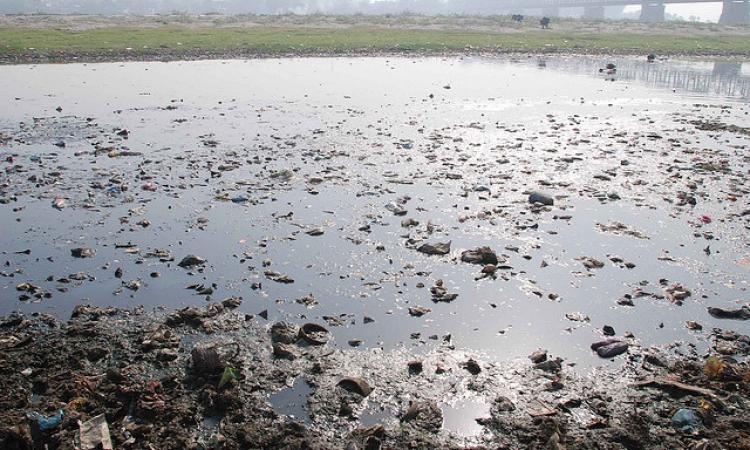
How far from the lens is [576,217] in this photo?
1045 cm

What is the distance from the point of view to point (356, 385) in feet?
18.5

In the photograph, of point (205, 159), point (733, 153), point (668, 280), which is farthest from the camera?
point (733, 153)

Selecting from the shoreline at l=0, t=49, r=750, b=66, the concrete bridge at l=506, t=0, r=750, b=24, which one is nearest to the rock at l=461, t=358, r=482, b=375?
the shoreline at l=0, t=49, r=750, b=66

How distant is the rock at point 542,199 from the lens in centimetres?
1104

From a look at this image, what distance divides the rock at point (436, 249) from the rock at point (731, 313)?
3.53 m

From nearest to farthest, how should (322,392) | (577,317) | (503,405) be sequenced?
(503,405) → (322,392) → (577,317)

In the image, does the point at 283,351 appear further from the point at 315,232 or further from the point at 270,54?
the point at 270,54

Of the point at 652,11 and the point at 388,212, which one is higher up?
the point at 652,11

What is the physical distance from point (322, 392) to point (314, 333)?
1.16 metres

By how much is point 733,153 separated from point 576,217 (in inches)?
296

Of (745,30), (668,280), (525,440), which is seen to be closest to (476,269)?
(668,280)

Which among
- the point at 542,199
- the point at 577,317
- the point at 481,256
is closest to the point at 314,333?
the point at 481,256

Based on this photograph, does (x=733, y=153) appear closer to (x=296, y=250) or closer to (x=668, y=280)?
(x=668, y=280)

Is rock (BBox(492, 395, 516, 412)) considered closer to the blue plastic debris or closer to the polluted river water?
the polluted river water
